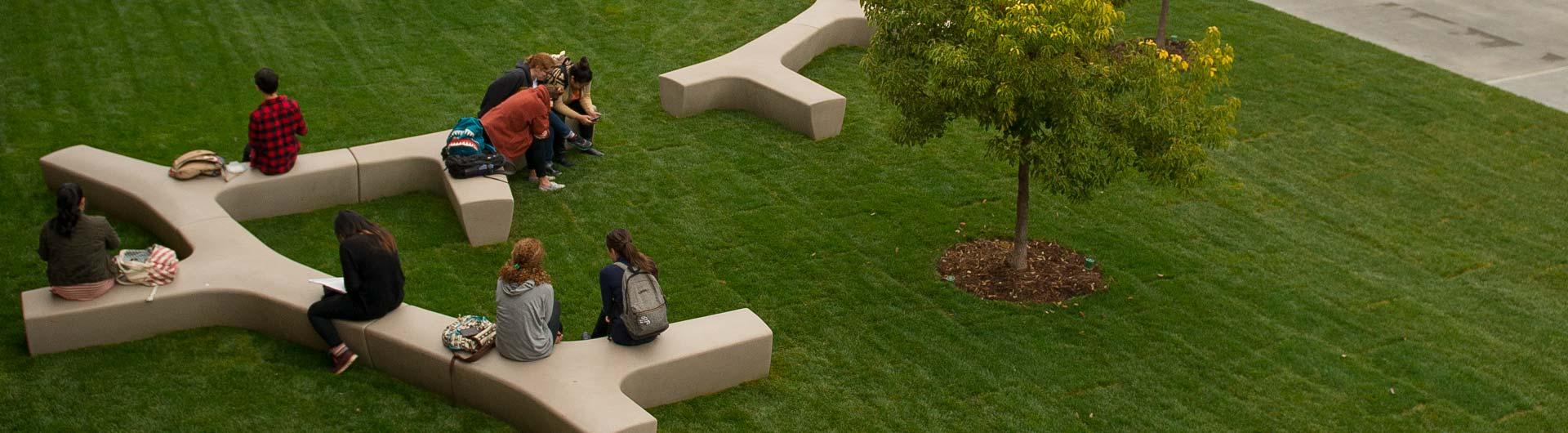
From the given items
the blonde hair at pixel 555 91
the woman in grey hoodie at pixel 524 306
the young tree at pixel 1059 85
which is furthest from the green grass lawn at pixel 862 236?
the young tree at pixel 1059 85

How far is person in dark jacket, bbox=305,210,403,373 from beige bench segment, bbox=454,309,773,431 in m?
0.78

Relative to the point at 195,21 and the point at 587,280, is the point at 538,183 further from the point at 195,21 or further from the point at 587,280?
the point at 195,21

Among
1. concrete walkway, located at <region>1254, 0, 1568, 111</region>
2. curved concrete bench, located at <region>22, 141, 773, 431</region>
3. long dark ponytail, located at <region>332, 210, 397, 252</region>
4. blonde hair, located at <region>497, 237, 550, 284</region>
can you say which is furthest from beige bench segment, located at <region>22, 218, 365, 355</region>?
concrete walkway, located at <region>1254, 0, 1568, 111</region>

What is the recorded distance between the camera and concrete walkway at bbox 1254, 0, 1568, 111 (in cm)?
1658

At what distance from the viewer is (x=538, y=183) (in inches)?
473

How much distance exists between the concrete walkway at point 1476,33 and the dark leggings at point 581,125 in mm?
11275

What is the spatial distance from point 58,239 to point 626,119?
237 inches

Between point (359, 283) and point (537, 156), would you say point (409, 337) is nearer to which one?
point (359, 283)

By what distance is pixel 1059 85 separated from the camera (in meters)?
9.22

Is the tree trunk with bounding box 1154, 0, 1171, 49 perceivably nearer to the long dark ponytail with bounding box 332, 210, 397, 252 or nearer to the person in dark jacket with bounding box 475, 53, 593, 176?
the person in dark jacket with bounding box 475, 53, 593, 176

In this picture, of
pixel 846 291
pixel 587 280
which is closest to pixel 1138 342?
pixel 846 291

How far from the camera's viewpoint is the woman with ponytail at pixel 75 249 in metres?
8.53

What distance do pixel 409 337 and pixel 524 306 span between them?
3.36ft

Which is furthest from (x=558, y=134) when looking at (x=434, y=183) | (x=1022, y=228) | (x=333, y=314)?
(x=1022, y=228)
